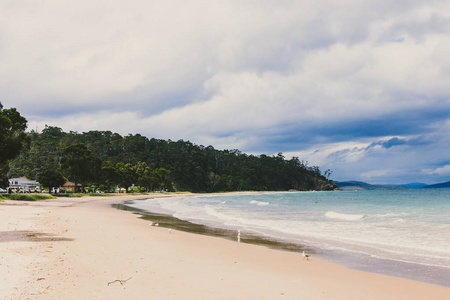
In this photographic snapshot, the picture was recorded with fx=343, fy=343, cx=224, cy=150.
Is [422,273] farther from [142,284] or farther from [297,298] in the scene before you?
[142,284]

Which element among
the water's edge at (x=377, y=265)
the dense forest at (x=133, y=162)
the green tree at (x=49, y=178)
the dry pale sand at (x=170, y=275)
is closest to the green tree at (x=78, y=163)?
the green tree at (x=49, y=178)

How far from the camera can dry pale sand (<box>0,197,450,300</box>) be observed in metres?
7.05

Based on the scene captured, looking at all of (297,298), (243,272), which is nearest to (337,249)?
(243,272)

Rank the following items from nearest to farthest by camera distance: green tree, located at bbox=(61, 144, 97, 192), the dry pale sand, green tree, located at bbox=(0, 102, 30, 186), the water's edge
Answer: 1. the dry pale sand
2. the water's edge
3. green tree, located at bbox=(0, 102, 30, 186)
4. green tree, located at bbox=(61, 144, 97, 192)

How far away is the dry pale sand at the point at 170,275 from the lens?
23.1ft

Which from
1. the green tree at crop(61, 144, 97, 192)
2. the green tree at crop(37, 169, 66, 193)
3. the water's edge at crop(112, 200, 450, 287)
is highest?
the green tree at crop(61, 144, 97, 192)

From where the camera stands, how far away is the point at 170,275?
8570 millimetres

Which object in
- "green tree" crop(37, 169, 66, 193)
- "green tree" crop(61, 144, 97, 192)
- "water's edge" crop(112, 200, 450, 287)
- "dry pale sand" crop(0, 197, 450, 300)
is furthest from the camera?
"green tree" crop(61, 144, 97, 192)

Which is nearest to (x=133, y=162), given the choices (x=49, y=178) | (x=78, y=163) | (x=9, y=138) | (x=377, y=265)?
(x=78, y=163)

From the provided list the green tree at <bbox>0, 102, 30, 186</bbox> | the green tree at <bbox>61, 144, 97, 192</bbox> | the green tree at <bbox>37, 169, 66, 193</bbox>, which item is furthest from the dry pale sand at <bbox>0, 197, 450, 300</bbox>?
the green tree at <bbox>61, 144, 97, 192</bbox>

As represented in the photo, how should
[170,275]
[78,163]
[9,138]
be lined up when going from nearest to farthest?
[170,275] → [9,138] → [78,163]

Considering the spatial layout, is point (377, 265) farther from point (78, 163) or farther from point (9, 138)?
point (78, 163)

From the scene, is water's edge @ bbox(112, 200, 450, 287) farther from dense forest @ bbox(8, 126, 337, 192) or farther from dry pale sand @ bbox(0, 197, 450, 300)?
dense forest @ bbox(8, 126, 337, 192)

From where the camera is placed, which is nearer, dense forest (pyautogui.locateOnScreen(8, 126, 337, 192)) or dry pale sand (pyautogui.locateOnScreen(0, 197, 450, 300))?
dry pale sand (pyautogui.locateOnScreen(0, 197, 450, 300))
